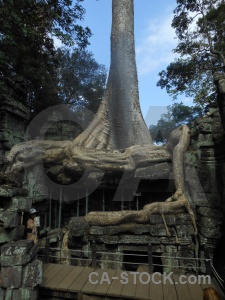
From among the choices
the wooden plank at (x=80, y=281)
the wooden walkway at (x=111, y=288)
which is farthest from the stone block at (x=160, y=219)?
the wooden plank at (x=80, y=281)

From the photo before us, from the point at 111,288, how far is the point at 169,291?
749 mm

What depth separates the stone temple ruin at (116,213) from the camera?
3.56 metres

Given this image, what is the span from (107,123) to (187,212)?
394 cm

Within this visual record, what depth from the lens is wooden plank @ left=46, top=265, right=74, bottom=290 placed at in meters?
3.52

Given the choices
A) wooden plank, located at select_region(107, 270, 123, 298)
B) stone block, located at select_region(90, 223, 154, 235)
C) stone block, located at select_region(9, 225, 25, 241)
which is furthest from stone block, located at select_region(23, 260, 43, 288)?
stone block, located at select_region(90, 223, 154, 235)

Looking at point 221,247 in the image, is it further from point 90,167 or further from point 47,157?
point 47,157

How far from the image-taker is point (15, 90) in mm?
8945

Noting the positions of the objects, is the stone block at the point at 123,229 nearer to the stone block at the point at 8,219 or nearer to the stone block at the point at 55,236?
the stone block at the point at 55,236

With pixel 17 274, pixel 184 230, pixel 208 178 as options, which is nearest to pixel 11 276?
pixel 17 274

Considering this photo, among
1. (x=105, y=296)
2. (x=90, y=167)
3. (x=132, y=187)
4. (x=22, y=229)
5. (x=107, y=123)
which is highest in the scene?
(x=107, y=123)

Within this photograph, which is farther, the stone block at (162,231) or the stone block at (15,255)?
the stone block at (162,231)

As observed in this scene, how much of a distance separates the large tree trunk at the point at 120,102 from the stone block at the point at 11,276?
3.92m

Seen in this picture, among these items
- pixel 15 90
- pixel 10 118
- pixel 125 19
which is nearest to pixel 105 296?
pixel 10 118

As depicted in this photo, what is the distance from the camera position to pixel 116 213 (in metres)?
5.04
